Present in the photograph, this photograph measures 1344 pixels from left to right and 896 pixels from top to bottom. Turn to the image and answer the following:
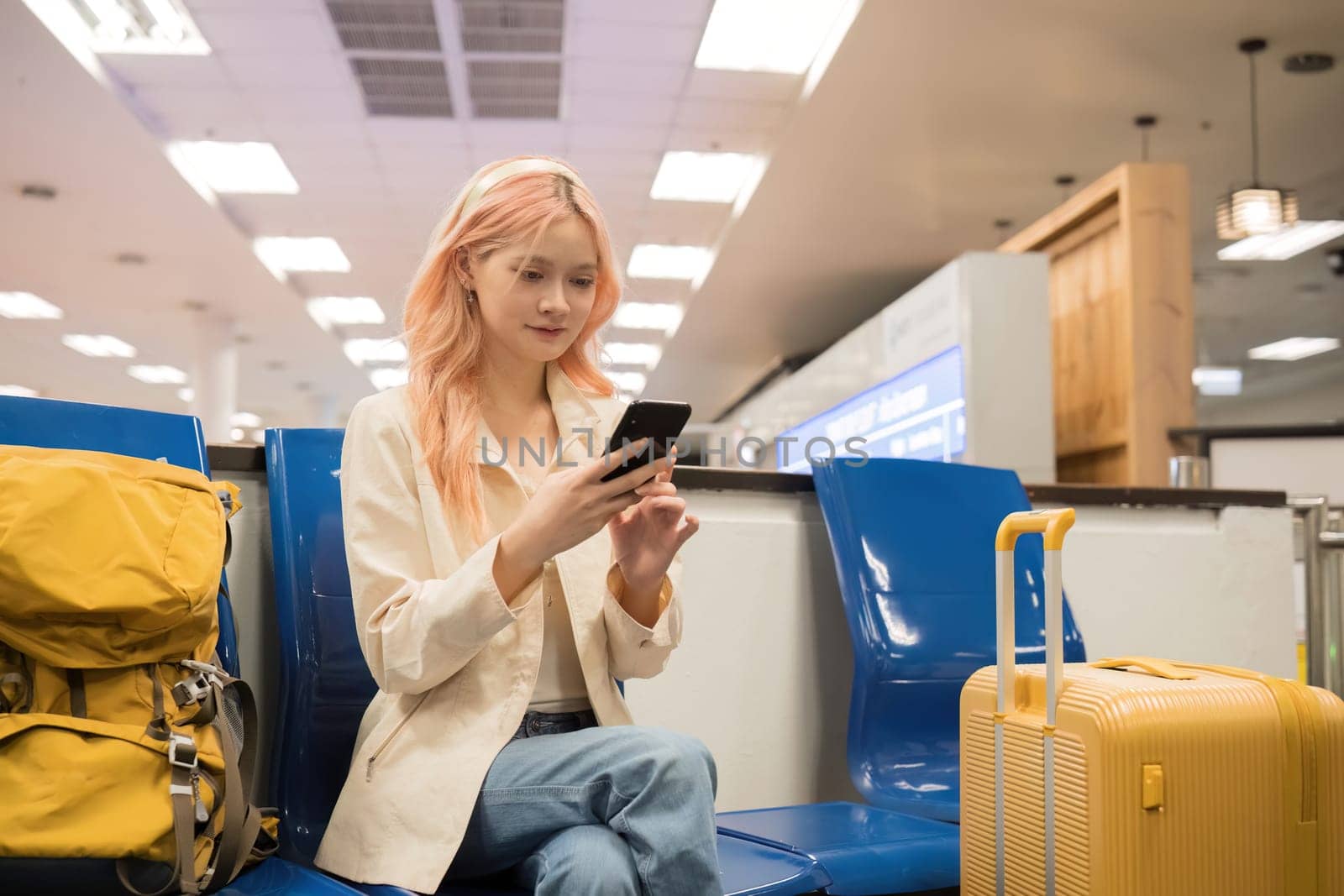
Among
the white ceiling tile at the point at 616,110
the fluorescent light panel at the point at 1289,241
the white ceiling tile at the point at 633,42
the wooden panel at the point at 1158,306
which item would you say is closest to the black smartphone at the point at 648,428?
the wooden panel at the point at 1158,306

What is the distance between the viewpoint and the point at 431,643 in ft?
3.60

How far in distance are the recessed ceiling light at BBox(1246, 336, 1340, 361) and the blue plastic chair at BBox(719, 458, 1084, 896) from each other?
1219 centimetres

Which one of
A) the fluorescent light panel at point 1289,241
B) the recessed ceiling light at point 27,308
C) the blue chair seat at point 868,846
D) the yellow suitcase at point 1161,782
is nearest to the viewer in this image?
the yellow suitcase at point 1161,782

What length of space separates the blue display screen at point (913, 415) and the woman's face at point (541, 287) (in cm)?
340

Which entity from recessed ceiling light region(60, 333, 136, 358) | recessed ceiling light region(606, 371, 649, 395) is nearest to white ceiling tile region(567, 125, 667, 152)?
recessed ceiling light region(606, 371, 649, 395)

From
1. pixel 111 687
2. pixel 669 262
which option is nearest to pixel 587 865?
pixel 111 687

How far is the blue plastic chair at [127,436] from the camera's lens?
124 centimetres

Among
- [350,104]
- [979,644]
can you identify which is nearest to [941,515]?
[979,644]

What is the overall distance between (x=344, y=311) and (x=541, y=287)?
36.1 feet

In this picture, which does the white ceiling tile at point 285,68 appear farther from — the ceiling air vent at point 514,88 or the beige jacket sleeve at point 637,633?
the beige jacket sleeve at point 637,633

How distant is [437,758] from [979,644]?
1.05 metres

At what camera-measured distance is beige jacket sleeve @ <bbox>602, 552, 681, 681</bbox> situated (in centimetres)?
126

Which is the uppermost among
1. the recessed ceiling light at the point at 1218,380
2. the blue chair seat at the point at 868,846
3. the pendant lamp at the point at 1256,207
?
the recessed ceiling light at the point at 1218,380

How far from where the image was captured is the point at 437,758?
1129mm
